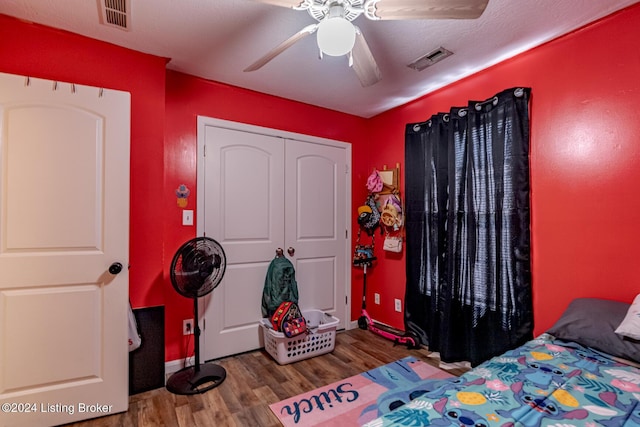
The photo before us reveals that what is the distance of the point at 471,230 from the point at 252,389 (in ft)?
6.79

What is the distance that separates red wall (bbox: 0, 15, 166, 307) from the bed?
6.26 feet

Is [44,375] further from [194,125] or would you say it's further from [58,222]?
[194,125]

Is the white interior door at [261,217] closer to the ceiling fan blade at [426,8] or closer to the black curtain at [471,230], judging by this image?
the black curtain at [471,230]

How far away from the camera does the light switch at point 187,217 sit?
97.9 inches

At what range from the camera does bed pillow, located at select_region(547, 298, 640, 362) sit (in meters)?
1.41

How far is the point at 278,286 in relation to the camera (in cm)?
277

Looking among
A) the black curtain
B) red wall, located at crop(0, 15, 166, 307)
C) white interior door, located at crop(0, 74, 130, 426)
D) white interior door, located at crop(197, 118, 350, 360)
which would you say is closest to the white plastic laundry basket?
white interior door, located at crop(197, 118, 350, 360)

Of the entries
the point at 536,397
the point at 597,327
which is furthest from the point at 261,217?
the point at 597,327

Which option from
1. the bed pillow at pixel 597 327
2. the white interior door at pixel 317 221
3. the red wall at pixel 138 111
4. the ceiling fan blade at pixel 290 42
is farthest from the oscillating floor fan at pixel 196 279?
the bed pillow at pixel 597 327

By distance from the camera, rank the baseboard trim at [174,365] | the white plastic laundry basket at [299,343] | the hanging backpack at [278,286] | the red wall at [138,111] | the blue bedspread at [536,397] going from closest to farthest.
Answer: the blue bedspread at [536,397] → the red wall at [138,111] → the baseboard trim at [174,365] → the white plastic laundry basket at [299,343] → the hanging backpack at [278,286]

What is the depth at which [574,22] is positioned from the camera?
1.82 m

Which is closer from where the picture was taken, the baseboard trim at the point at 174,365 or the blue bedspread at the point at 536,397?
the blue bedspread at the point at 536,397

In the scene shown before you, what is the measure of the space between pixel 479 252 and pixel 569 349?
88 cm

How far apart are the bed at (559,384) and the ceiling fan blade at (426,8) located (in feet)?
5.10
